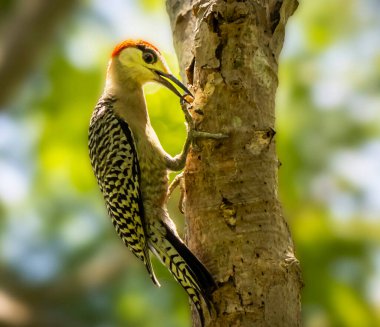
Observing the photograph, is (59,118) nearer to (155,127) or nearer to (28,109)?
(28,109)

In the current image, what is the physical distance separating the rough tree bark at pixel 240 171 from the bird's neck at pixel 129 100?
1.88 feet

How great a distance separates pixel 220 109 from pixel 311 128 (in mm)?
2459

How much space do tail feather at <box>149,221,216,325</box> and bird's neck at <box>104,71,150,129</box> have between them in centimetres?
71

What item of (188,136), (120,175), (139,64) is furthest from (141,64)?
(188,136)

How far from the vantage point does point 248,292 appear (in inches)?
117

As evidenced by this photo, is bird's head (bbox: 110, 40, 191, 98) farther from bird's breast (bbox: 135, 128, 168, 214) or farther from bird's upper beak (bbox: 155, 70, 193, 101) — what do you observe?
bird's breast (bbox: 135, 128, 168, 214)

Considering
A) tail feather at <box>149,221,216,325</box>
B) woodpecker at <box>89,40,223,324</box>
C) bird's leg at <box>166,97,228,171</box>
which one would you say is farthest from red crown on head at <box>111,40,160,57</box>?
tail feather at <box>149,221,216,325</box>

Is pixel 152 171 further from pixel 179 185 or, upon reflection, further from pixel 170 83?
pixel 170 83

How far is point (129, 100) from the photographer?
401cm

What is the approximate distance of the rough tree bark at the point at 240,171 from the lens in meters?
2.98

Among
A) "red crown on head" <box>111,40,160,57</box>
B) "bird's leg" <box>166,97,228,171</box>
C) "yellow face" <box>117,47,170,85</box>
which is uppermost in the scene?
"red crown on head" <box>111,40,160,57</box>

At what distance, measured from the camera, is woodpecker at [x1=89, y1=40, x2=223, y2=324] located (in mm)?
3453

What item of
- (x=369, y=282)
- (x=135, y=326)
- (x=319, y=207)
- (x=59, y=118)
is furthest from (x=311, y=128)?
(x=135, y=326)

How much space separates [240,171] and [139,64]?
1.15 metres
